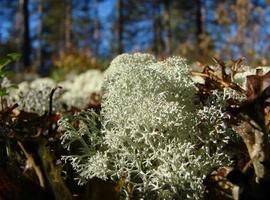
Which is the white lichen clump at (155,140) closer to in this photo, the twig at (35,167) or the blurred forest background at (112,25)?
the twig at (35,167)

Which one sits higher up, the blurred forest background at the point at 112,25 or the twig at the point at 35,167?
the blurred forest background at the point at 112,25

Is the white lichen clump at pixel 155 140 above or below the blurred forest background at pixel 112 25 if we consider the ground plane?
below

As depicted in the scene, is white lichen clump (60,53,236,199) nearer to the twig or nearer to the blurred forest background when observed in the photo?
the twig

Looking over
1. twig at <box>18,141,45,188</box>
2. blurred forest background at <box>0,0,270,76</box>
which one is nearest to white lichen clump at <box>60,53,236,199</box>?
twig at <box>18,141,45,188</box>

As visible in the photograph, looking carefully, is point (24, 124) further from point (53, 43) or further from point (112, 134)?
point (53, 43)

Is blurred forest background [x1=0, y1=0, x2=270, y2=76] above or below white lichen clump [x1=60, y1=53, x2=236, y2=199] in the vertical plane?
above

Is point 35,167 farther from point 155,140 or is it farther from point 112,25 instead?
point 112,25

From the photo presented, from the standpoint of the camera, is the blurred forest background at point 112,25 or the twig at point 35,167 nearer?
the twig at point 35,167

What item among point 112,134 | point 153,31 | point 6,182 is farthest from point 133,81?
point 153,31

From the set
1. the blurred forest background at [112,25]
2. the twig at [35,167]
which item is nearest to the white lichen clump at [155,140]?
the twig at [35,167]
